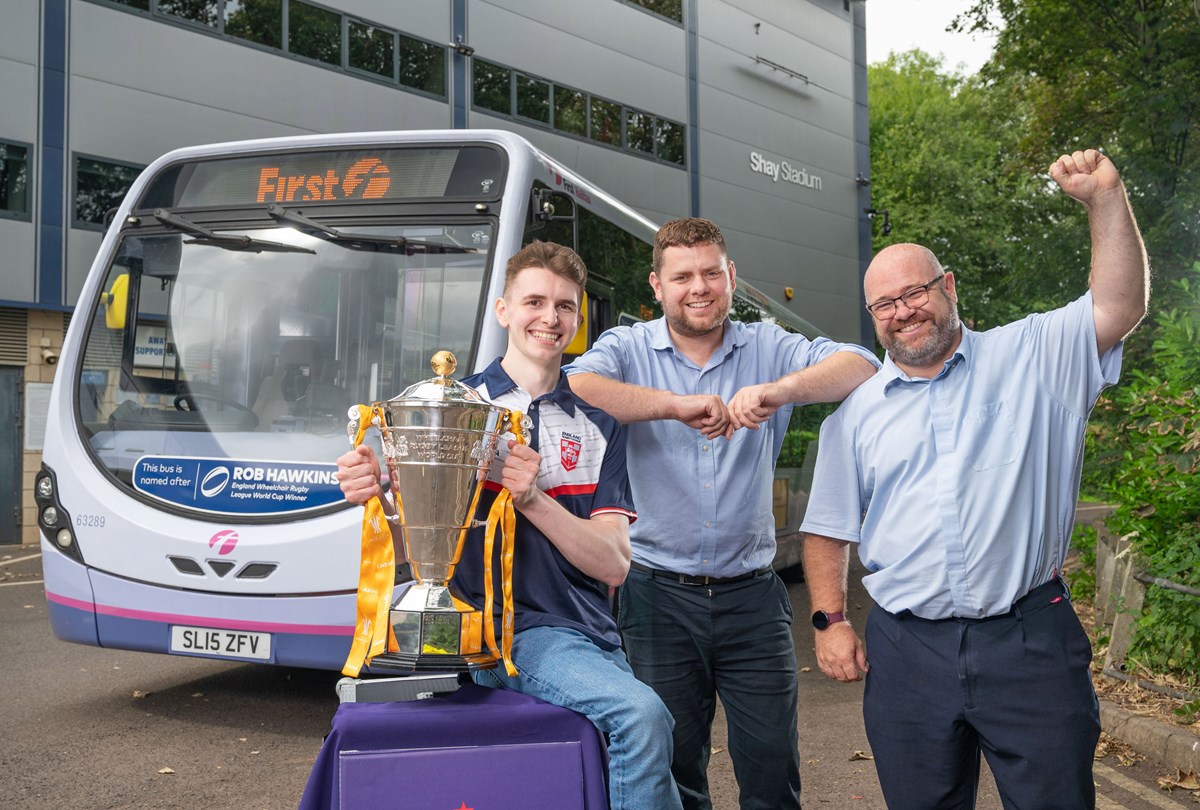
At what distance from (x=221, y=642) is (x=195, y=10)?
52.8 feet

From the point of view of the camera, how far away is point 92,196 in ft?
59.2

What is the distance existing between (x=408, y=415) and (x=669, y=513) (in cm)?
123

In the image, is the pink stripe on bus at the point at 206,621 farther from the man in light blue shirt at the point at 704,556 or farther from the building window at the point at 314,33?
the building window at the point at 314,33

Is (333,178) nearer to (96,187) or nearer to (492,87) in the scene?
(96,187)

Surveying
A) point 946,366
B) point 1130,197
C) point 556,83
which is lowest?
point 946,366

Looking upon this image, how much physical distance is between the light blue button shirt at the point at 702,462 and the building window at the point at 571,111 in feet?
71.4

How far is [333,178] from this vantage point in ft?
21.5

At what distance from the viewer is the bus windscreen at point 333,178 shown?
6395 millimetres

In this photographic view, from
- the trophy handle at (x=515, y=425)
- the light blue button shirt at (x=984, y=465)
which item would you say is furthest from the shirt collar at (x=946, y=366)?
the trophy handle at (x=515, y=425)

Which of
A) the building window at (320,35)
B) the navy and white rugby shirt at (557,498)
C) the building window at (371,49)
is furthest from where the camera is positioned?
the building window at (371,49)

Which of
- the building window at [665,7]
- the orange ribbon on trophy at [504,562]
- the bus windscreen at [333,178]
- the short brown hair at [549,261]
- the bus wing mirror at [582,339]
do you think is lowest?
the orange ribbon on trophy at [504,562]


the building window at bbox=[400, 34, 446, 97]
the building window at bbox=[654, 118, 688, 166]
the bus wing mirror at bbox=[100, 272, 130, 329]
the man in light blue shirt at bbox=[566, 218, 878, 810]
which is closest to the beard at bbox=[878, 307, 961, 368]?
the man in light blue shirt at bbox=[566, 218, 878, 810]

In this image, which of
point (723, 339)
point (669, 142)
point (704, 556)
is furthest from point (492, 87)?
point (704, 556)

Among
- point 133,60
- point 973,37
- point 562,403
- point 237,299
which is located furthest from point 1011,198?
point 562,403
